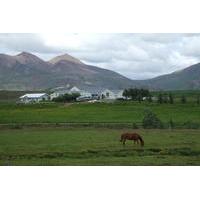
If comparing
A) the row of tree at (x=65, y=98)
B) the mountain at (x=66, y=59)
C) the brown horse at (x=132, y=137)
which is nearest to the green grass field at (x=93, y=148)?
the brown horse at (x=132, y=137)

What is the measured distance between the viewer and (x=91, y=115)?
1313 cm

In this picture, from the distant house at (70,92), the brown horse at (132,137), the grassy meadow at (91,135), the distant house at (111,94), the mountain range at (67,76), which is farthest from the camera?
the distant house at (70,92)

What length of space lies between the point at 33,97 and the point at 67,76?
1334 millimetres

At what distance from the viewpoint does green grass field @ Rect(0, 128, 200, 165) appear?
11.6 meters

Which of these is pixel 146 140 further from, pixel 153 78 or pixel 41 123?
pixel 41 123

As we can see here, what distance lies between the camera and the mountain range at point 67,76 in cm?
1262

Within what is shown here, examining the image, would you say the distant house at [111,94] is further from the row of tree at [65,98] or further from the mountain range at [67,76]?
the row of tree at [65,98]

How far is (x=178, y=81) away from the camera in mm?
12570

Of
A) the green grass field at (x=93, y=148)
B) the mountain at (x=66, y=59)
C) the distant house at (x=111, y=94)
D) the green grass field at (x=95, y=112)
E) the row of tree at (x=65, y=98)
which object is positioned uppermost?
the mountain at (x=66, y=59)

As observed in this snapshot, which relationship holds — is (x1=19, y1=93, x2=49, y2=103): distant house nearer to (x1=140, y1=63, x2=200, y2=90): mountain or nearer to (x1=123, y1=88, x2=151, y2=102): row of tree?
(x1=123, y1=88, x2=151, y2=102): row of tree

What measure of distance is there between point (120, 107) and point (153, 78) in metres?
1.40

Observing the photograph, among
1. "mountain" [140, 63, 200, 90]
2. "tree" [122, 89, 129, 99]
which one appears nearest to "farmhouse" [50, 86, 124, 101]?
"tree" [122, 89, 129, 99]

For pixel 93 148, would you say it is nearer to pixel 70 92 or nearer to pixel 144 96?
pixel 70 92

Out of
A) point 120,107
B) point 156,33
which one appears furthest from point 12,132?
point 156,33
